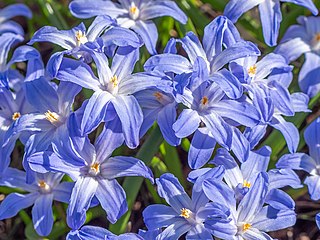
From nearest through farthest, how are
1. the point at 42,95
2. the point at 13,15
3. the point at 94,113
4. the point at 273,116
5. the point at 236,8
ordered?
the point at 94,113 < the point at 42,95 < the point at 273,116 < the point at 236,8 < the point at 13,15

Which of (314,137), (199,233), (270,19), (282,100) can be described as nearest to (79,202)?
(199,233)

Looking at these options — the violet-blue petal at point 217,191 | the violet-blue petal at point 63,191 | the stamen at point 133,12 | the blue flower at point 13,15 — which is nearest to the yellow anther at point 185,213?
the violet-blue petal at point 217,191

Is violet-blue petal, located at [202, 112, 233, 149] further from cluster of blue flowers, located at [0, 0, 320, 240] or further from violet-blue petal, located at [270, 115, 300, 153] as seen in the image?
violet-blue petal, located at [270, 115, 300, 153]

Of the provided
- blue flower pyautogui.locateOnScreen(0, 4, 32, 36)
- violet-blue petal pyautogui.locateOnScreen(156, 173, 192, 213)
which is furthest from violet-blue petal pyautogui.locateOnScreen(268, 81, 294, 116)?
blue flower pyautogui.locateOnScreen(0, 4, 32, 36)

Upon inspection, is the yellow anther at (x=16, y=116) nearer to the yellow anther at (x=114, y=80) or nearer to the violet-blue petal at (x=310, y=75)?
the yellow anther at (x=114, y=80)

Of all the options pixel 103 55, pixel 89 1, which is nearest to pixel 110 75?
pixel 103 55

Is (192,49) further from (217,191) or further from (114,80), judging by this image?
(217,191)

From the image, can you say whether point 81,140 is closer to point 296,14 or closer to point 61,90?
point 61,90
